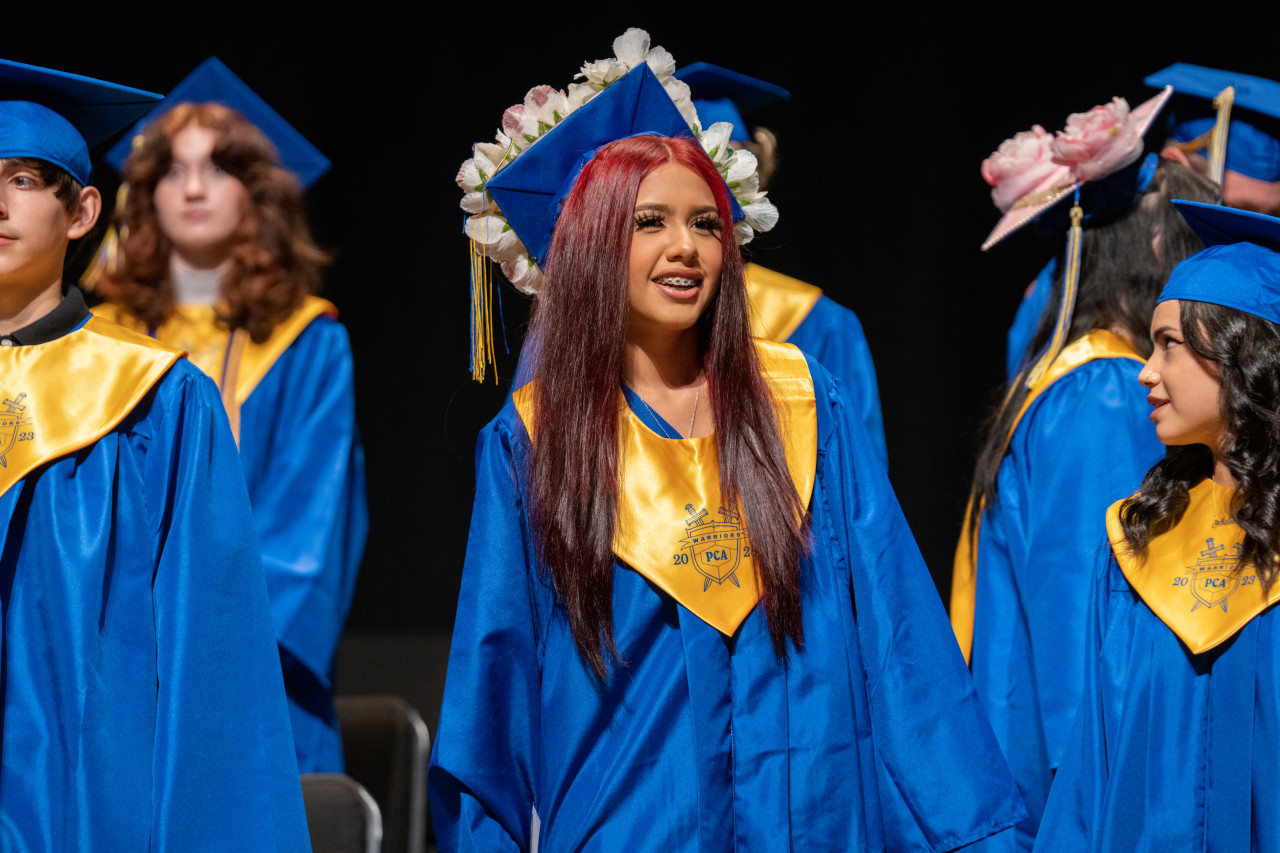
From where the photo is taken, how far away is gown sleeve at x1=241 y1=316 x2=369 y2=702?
3.57m

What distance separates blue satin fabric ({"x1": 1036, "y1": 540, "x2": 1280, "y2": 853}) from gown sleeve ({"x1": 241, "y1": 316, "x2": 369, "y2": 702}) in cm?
189

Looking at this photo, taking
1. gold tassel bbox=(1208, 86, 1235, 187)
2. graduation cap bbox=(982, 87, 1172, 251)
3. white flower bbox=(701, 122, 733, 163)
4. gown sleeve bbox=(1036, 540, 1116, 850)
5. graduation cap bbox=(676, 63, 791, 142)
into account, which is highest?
graduation cap bbox=(676, 63, 791, 142)

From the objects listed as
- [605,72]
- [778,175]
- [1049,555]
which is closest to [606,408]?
[605,72]

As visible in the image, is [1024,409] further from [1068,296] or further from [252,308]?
[252,308]

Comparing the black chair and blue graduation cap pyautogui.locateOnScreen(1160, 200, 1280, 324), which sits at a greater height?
blue graduation cap pyautogui.locateOnScreen(1160, 200, 1280, 324)

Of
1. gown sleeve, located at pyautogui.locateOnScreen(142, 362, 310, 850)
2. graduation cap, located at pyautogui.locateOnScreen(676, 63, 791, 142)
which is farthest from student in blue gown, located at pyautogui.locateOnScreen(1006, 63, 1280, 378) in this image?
gown sleeve, located at pyautogui.locateOnScreen(142, 362, 310, 850)

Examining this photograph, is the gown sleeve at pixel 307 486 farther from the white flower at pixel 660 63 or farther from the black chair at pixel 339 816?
the white flower at pixel 660 63

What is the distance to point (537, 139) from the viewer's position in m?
2.46

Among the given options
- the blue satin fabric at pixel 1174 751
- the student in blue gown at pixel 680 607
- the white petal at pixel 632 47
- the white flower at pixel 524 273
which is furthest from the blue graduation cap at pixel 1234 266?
→ the white flower at pixel 524 273

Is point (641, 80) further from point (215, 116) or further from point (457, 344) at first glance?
point (457, 344)

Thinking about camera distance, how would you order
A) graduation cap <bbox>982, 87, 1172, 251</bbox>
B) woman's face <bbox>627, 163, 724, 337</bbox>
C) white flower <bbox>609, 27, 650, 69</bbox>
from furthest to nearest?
graduation cap <bbox>982, 87, 1172, 251</bbox>
white flower <bbox>609, 27, 650, 69</bbox>
woman's face <bbox>627, 163, 724, 337</bbox>

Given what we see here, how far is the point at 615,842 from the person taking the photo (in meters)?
2.11

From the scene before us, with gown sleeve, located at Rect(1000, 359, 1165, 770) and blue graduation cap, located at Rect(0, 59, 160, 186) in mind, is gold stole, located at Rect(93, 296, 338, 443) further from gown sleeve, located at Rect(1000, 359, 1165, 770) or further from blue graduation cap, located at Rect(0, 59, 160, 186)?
gown sleeve, located at Rect(1000, 359, 1165, 770)

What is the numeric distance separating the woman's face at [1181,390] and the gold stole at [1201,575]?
11 cm
